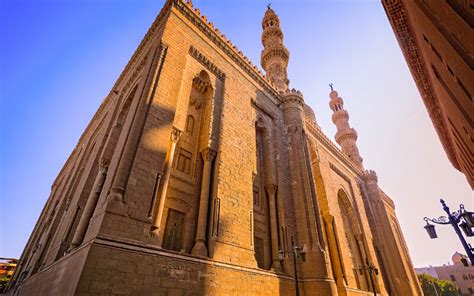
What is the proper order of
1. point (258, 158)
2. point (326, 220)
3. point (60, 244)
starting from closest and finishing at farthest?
point (60, 244), point (258, 158), point (326, 220)

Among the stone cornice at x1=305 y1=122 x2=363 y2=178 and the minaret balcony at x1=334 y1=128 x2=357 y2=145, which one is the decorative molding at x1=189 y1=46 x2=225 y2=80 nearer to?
the stone cornice at x1=305 y1=122 x2=363 y2=178

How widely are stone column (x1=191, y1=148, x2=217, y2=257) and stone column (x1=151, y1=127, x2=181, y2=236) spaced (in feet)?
4.24

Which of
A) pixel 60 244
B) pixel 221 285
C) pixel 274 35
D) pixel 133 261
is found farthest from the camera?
pixel 274 35

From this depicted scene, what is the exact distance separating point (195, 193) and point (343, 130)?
26886 mm

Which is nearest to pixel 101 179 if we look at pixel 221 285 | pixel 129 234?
pixel 129 234

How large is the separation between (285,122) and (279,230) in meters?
6.89

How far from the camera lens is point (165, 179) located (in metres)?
7.42

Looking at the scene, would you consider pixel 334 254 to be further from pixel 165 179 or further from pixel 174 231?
pixel 165 179

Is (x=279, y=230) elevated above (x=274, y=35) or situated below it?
below

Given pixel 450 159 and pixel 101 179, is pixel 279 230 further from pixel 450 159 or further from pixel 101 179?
pixel 450 159

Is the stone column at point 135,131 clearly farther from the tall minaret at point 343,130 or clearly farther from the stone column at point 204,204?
the tall minaret at point 343,130

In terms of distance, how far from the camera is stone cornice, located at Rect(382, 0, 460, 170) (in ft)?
25.1

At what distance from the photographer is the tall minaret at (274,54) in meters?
20.0

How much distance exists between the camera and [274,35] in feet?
72.1
